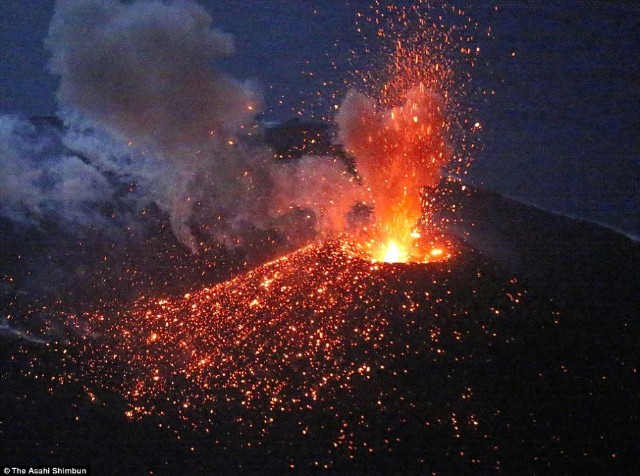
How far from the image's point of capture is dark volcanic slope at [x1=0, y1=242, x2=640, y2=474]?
9.61 feet

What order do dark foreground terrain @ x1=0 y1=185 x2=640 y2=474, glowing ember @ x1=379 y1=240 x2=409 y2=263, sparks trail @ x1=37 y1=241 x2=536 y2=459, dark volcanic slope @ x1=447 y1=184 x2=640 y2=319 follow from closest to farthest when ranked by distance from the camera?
dark foreground terrain @ x1=0 y1=185 x2=640 y2=474 → sparks trail @ x1=37 y1=241 x2=536 y2=459 → dark volcanic slope @ x1=447 y1=184 x2=640 y2=319 → glowing ember @ x1=379 y1=240 x2=409 y2=263

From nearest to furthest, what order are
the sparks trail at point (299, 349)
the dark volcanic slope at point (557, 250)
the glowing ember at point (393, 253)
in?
the sparks trail at point (299, 349), the dark volcanic slope at point (557, 250), the glowing ember at point (393, 253)

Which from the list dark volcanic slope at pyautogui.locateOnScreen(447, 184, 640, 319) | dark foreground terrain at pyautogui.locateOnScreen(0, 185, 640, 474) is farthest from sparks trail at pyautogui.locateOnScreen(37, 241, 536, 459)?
dark volcanic slope at pyautogui.locateOnScreen(447, 184, 640, 319)

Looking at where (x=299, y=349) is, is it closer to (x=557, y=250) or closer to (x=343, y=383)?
(x=343, y=383)

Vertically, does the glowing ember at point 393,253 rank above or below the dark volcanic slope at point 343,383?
above

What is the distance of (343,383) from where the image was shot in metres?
3.45

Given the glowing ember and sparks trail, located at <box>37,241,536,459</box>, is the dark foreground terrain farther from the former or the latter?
the glowing ember

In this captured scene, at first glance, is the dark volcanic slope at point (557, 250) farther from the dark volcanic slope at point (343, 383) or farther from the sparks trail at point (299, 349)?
the sparks trail at point (299, 349)

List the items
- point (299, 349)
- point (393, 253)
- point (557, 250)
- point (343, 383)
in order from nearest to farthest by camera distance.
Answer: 1. point (343, 383)
2. point (299, 349)
3. point (393, 253)
4. point (557, 250)

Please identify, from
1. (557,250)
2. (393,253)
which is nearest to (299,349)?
(393,253)

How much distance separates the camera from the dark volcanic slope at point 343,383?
2.93 meters

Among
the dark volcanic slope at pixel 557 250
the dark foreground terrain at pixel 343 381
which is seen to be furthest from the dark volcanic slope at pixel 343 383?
the dark volcanic slope at pixel 557 250

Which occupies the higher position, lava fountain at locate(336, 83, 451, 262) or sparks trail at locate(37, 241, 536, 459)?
lava fountain at locate(336, 83, 451, 262)

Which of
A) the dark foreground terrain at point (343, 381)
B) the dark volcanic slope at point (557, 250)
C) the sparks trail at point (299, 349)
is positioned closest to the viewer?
the dark foreground terrain at point (343, 381)
